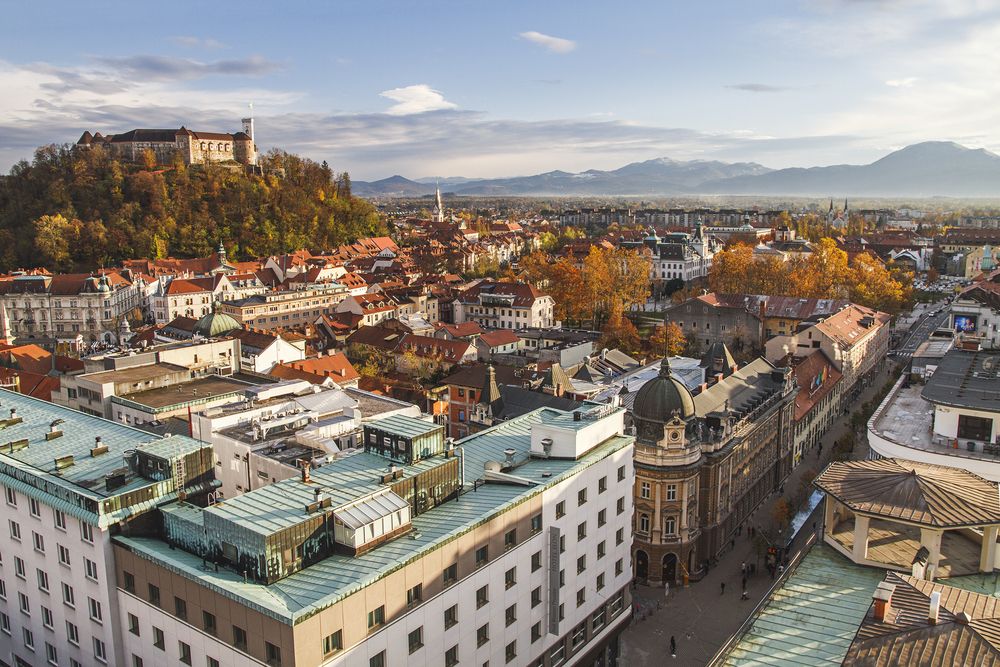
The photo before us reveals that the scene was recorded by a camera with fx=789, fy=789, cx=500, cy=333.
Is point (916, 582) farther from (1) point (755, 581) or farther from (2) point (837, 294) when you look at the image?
(2) point (837, 294)

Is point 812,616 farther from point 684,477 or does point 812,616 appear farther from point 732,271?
point 732,271

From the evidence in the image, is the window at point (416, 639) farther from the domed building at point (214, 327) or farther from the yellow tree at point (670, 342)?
the yellow tree at point (670, 342)

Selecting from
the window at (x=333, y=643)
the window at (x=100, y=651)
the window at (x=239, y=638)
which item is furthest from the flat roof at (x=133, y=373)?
the window at (x=333, y=643)

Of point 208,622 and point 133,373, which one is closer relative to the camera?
point 208,622

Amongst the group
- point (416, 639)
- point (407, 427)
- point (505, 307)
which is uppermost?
point (407, 427)

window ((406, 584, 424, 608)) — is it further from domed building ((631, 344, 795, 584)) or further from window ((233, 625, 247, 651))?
domed building ((631, 344, 795, 584))

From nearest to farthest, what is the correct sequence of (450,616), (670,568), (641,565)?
(450,616)
(670,568)
(641,565)

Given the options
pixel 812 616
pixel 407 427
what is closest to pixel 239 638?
pixel 407 427

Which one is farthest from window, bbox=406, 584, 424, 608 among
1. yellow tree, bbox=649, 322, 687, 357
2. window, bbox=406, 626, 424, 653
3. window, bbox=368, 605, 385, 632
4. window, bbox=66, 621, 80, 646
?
yellow tree, bbox=649, 322, 687, 357
